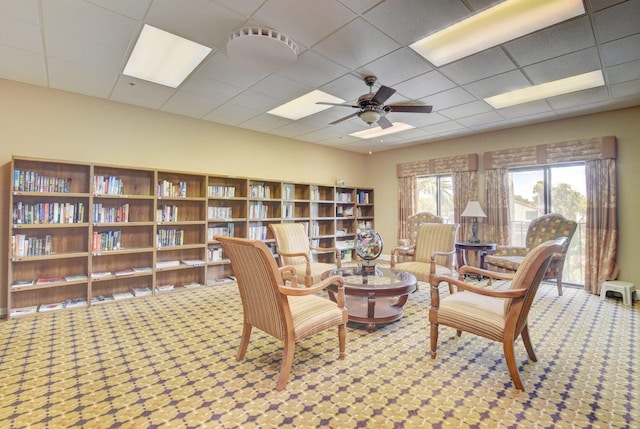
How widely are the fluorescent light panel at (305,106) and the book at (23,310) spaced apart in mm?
3973

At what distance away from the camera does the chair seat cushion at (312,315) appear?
2142 millimetres

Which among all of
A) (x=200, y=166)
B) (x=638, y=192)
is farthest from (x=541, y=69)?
(x=200, y=166)

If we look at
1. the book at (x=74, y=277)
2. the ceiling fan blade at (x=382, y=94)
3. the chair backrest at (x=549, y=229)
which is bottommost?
the book at (x=74, y=277)

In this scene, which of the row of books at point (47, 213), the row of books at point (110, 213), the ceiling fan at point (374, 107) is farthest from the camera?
the row of books at point (110, 213)

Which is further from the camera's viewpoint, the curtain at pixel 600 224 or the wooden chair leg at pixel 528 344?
the curtain at pixel 600 224

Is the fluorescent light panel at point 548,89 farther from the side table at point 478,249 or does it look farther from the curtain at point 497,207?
the side table at point 478,249

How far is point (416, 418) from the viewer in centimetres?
A: 176

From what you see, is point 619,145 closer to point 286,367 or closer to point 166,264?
point 286,367

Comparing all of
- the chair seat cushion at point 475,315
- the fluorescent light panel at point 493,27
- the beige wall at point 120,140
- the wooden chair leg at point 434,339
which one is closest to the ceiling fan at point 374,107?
the fluorescent light panel at point 493,27

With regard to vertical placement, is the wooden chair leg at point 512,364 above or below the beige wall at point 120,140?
below

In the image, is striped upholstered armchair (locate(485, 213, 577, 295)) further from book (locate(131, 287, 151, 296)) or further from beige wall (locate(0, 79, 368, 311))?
book (locate(131, 287, 151, 296))

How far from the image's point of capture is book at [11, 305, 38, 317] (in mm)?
3358

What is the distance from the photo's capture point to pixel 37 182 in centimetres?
353

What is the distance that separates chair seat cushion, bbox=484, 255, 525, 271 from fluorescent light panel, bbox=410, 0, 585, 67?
3170mm
